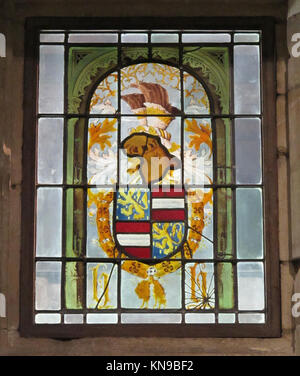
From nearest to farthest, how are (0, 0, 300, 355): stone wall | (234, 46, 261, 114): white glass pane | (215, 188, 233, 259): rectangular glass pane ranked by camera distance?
(0, 0, 300, 355): stone wall → (215, 188, 233, 259): rectangular glass pane → (234, 46, 261, 114): white glass pane

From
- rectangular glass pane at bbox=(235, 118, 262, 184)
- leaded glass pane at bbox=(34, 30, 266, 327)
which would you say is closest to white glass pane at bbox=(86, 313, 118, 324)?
leaded glass pane at bbox=(34, 30, 266, 327)

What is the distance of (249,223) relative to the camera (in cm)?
348

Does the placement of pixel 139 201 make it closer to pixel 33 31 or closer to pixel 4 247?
pixel 4 247

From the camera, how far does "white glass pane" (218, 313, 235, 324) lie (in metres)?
3.41

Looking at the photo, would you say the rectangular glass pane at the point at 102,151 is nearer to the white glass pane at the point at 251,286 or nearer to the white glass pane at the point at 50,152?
the white glass pane at the point at 50,152

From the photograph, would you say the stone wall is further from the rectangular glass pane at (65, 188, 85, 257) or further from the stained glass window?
the rectangular glass pane at (65, 188, 85, 257)

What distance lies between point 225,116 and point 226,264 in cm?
62

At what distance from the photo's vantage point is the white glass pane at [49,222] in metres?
3.47

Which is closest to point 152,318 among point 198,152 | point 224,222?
point 224,222

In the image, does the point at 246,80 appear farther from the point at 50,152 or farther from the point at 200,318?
the point at 200,318

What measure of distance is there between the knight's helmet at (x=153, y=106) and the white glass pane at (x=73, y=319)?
0.81 m

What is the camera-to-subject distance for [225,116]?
3.56 metres

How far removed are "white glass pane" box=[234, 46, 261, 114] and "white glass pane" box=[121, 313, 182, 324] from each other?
0.89 metres

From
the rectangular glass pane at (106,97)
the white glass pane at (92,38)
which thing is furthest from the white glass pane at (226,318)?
the white glass pane at (92,38)
